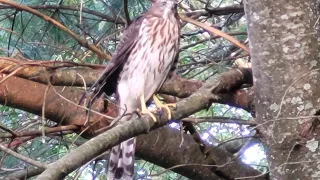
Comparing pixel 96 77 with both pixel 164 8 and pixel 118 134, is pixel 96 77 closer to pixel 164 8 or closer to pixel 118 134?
pixel 164 8

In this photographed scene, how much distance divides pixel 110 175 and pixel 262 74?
105 centimetres

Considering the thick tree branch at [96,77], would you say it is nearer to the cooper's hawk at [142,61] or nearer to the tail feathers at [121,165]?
the cooper's hawk at [142,61]

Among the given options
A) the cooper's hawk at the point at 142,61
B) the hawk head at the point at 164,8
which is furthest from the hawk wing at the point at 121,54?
the hawk head at the point at 164,8

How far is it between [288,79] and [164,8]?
1.04m

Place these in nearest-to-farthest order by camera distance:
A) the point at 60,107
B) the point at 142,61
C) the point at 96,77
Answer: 1. the point at 60,107
2. the point at 96,77
3. the point at 142,61

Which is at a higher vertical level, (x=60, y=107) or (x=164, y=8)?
(x=164, y=8)

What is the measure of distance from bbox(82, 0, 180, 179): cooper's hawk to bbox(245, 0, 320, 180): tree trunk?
2.56 ft

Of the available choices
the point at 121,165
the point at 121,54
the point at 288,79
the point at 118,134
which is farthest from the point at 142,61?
the point at 118,134

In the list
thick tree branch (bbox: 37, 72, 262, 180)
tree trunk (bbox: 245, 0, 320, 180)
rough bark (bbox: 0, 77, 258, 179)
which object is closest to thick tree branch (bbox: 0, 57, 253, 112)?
Result: rough bark (bbox: 0, 77, 258, 179)

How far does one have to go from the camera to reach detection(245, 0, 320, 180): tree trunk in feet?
8.36

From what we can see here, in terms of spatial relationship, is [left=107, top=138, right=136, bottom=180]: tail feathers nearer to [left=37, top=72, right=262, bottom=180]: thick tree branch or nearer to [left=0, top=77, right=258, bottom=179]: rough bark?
[left=0, top=77, right=258, bottom=179]: rough bark

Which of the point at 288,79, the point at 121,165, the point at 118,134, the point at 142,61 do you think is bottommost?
the point at 121,165

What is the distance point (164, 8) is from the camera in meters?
3.42

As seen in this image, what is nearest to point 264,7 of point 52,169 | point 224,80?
point 224,80
